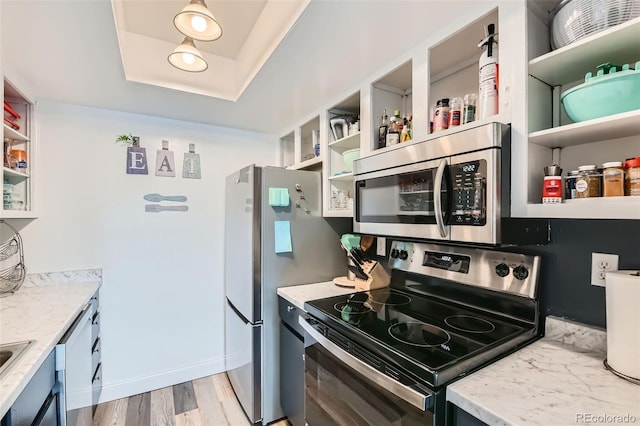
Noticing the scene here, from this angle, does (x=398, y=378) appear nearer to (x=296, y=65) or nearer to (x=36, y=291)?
(x=296, y=65)

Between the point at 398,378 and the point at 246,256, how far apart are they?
1298 mm

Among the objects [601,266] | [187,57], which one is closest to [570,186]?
[601,266]

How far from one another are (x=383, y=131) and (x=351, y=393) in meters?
1.26

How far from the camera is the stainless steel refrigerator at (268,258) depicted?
1.90 m

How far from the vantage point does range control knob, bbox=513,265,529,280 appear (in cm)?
120

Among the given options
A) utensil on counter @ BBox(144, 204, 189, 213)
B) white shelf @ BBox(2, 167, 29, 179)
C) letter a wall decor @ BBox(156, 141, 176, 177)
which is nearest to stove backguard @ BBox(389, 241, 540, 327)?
utensil on counter @ BBox(144, 204, 189, 213)

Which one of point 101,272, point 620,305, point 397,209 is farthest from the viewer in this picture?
point 101,272

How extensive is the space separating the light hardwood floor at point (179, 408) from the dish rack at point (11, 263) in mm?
1028

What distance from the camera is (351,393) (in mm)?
1195

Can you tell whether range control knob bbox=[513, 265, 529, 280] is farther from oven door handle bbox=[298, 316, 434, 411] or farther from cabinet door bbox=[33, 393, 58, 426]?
cabinet door bbox=[33, 393, 58, 426]

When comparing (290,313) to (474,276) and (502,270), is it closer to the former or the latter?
(474,276)

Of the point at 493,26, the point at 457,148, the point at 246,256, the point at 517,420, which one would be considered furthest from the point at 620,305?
the point at 246,256

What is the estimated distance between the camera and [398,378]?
96 centimetres

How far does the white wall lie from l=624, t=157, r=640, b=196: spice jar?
97.7 inches
